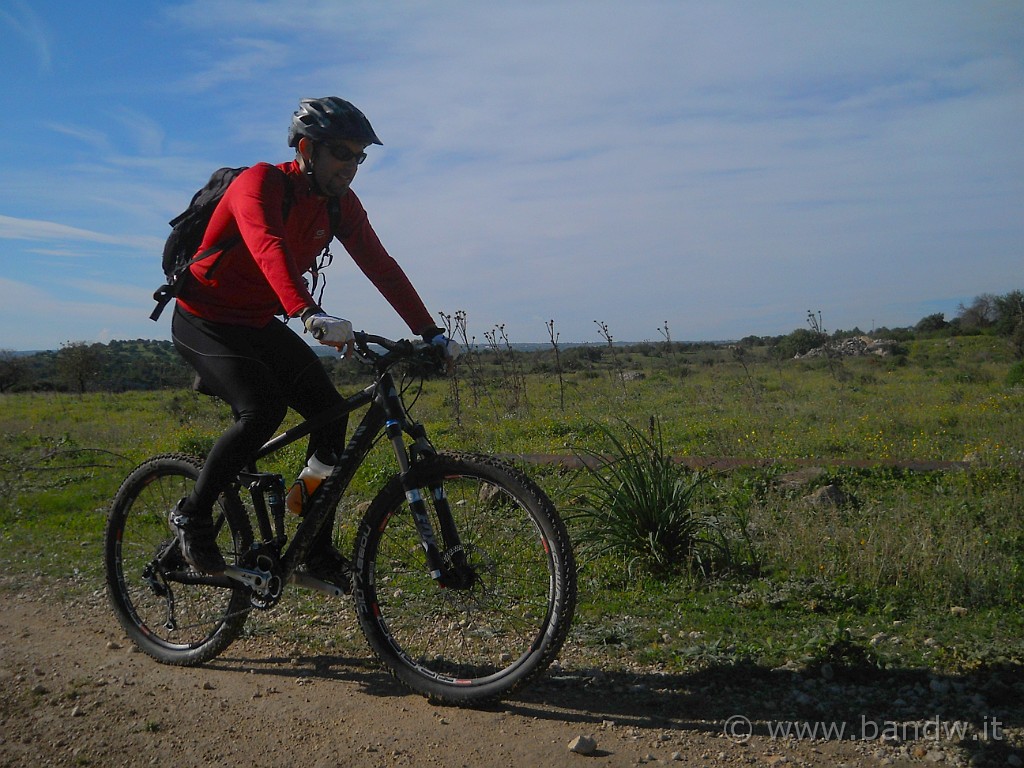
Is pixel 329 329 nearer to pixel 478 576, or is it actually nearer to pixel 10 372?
pixel 478 576

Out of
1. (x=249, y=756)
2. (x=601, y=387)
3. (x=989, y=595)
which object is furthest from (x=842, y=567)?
(x=601, y=387)

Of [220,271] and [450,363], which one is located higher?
[220,271]

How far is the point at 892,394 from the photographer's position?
55.2ft

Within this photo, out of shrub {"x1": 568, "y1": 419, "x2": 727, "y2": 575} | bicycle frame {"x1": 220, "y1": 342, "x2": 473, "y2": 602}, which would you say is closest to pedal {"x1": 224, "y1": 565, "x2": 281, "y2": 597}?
bicycle frame {"x1": 220, "y1": 342, "x2": 473, "y2": 602}

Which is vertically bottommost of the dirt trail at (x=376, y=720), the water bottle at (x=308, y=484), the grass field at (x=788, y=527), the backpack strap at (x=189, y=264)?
the dirt trail at (x=376, y=720)

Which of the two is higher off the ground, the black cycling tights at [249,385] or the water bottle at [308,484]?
the black cycling tights at [249,385]

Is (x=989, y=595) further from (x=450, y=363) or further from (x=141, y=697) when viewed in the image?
(x=141, y=697)

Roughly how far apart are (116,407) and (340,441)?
2243cm

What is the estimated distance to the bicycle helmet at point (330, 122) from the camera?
3490 mm

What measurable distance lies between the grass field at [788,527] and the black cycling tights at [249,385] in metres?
1.69

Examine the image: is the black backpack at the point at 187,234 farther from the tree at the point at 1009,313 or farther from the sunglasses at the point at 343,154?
the tree at the point at 1009,313

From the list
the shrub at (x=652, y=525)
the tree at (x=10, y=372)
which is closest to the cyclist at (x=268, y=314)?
the shrub at (x=652, y=525)

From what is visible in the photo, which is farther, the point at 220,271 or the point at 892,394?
the point at 892,394

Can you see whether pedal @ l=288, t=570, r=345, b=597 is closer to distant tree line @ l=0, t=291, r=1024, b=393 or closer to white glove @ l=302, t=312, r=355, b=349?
white glove @ l=302, t=312, r=355, b=349
